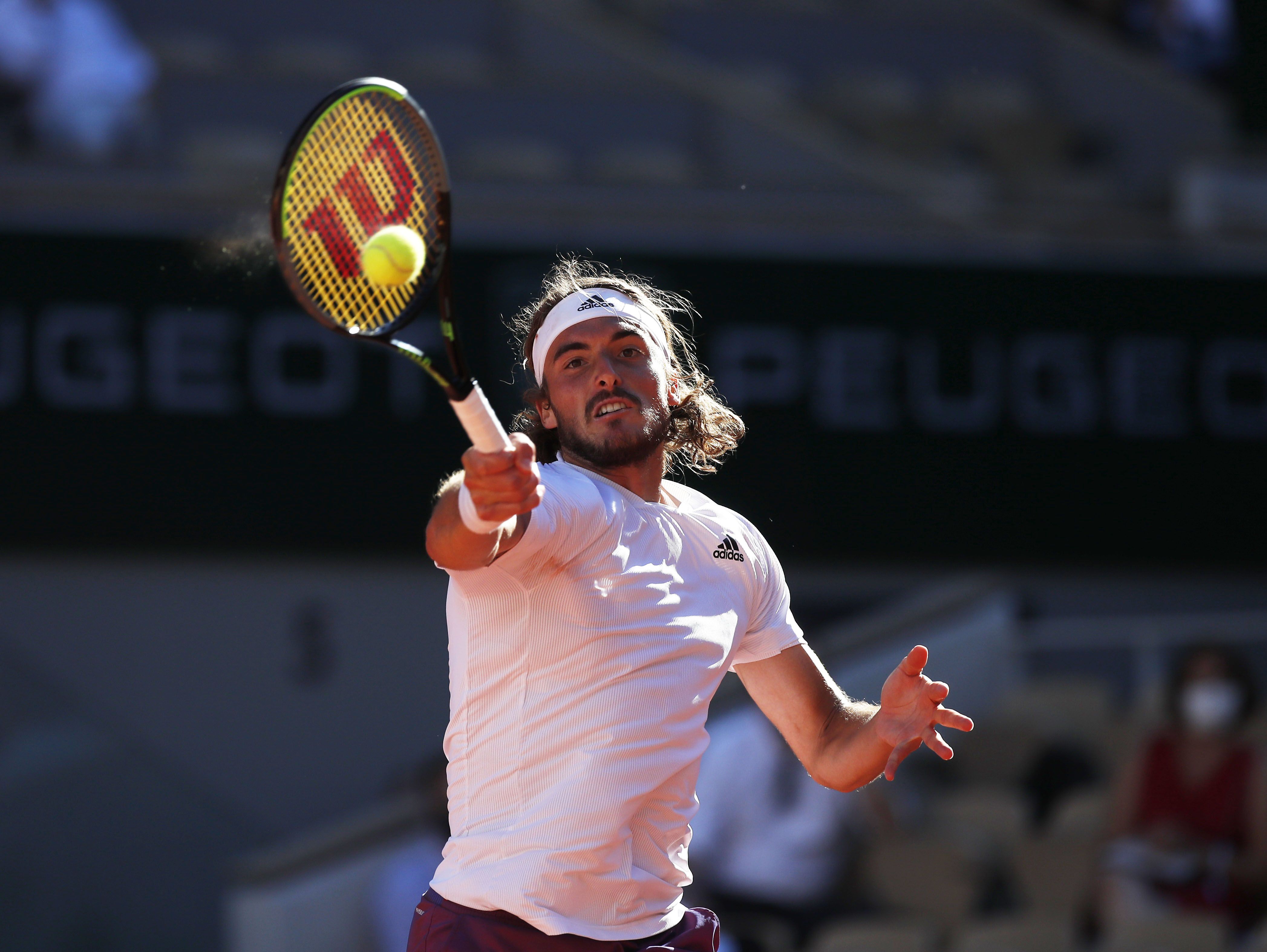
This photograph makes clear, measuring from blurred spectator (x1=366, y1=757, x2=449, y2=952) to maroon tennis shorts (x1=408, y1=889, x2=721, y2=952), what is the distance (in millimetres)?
3449

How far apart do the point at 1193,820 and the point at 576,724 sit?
3836 mm

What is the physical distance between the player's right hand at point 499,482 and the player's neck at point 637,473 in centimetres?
46

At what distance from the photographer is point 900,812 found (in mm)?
6859

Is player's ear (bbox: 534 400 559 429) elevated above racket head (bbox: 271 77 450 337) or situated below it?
below

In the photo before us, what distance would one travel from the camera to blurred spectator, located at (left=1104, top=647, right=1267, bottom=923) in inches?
221

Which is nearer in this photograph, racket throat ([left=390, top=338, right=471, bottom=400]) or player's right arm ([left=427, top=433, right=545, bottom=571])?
player's right arm ([left=427, top=433, right=545, bottom=571])

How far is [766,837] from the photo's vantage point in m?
6.16

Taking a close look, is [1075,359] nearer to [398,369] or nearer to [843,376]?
[843,376]

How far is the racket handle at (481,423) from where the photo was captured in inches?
88.0

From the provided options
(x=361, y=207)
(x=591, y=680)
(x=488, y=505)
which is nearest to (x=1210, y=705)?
(x=591, y=680)

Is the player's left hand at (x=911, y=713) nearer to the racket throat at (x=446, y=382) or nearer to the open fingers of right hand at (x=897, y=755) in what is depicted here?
the open fingers of right hand at (x=897, y=755)

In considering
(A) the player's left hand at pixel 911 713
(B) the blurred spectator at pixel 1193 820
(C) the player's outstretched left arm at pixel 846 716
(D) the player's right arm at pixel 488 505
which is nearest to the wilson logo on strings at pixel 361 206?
(D) the player's right arm at pixel 488 505

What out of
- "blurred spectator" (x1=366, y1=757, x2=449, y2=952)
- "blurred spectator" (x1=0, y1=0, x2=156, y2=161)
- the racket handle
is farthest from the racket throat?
"blurred spectator" (x1=0, y1=0, x2=156, y2=161)

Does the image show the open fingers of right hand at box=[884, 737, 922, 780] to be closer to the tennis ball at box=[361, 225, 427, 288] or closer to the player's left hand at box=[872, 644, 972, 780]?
the player's left hand at box=[872, 644, 972, 780]
